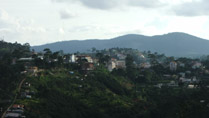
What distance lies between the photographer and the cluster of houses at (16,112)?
38.5 metres

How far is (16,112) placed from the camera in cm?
3919

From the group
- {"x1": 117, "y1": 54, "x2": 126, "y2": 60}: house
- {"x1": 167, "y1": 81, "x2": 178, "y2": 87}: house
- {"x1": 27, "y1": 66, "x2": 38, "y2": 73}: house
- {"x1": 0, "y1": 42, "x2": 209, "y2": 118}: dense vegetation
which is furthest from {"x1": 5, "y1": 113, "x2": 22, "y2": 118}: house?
{"x1": 117, "y1": 54, "x2": 126, "y2": 60}: house

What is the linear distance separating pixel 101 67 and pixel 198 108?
35977 millimetres

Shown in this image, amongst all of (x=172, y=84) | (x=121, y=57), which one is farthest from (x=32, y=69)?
(x=121, y=57)

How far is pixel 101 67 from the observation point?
77.6 meters

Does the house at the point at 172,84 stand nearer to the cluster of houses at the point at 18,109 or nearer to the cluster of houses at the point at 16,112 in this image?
the cluster of houses at the point at 18,109

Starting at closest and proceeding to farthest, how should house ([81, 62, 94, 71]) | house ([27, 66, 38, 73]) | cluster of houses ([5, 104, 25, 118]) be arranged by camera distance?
cluster of houses ([5, 104, 25, 118])
house ([27, 66, 38, 73])
house ([81, 62, 94, 71])

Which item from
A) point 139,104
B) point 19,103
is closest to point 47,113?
point 19,103

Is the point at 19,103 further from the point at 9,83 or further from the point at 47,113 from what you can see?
the point at 9,83

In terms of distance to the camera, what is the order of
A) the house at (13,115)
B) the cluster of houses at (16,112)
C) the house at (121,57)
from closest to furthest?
the house at (13,115)
the cluster of houses at (16,112)
the house at (121,57)

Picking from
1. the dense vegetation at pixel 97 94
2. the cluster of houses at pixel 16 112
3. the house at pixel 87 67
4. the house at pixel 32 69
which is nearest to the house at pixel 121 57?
the dense vegetation at pixel 97 94

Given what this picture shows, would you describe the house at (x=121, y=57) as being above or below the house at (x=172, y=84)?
above

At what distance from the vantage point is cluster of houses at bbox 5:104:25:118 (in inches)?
1515

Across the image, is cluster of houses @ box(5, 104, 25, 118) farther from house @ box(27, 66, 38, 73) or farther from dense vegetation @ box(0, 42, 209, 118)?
house @ box(27, 66, 38, 73)
